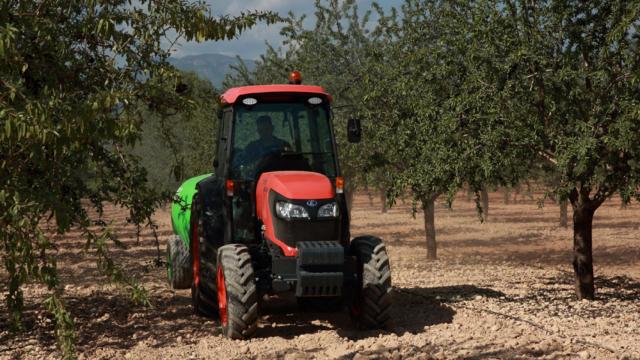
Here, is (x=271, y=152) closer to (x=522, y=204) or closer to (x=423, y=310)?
(x=423, y=310)

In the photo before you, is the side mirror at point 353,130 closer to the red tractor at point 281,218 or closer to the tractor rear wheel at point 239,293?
the red tractor at point 281,218

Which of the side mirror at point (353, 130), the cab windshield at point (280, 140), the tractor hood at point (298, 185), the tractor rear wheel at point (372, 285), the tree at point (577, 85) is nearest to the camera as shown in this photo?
the tractor hood at point (298, 185)

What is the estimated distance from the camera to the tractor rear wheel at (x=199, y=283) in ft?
30.8

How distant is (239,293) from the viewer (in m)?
7.77

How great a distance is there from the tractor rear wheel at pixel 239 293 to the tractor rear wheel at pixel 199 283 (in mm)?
1183

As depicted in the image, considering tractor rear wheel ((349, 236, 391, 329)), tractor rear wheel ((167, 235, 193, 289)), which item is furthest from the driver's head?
tractor rear wheel ((167, 235, 193, 289))

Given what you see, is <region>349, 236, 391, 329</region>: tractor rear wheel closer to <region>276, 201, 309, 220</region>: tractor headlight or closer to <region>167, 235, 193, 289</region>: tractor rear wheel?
<region>276, 201, 309, 220</region>: tractor headlight

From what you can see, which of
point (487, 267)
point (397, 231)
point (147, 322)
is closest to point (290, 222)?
point (147, 322)

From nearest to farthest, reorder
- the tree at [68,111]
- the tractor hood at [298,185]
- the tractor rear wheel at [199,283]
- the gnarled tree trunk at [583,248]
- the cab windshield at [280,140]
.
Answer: the tree at [68,111] → the tractor hood at [298,185] → the cab windshield at [280,140] → the tractor rear wheel at [199,283] → the gnarled tree trunk at [583,248]

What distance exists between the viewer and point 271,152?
859cm

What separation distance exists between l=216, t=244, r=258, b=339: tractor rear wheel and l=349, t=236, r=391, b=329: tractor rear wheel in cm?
118

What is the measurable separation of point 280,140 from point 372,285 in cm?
195

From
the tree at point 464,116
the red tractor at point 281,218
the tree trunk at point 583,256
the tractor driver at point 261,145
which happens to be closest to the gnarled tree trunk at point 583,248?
the tree trunk at point 583,256

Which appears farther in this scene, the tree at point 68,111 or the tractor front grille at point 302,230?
the tractor front grille at point 302,230
